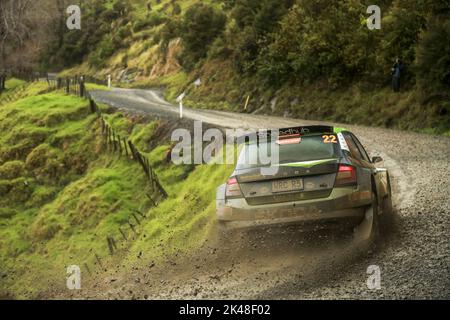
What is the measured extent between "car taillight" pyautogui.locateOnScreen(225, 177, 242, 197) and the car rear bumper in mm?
141

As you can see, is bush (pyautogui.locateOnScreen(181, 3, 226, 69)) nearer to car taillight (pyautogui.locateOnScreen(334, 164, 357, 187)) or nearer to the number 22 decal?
the number 22 decal

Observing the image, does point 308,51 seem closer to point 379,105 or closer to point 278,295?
point 379,105

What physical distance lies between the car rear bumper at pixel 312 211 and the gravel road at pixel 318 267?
0.54 metres

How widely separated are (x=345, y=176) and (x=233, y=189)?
1.51m

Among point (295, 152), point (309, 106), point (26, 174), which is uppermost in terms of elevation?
point (295, 152)

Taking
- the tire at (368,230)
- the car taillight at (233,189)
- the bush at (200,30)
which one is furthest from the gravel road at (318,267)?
the bush at (200,30)

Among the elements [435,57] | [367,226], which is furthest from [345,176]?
[435,57]

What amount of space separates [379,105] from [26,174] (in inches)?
568

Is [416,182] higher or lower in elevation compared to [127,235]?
higher

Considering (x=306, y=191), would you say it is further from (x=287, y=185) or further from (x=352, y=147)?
(x=352, y=147)

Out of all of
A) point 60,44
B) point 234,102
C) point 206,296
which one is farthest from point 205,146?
point 60,44

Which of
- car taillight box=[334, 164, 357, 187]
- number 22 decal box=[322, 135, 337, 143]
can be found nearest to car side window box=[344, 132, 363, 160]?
number 22 decal box=[322, 135, 337, 143]

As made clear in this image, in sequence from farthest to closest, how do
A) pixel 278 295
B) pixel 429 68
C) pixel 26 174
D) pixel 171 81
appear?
pixel 171 81 < pixel 26 174 < pixel 429 68 < pixel 278 295

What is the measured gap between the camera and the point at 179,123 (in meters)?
22.1
